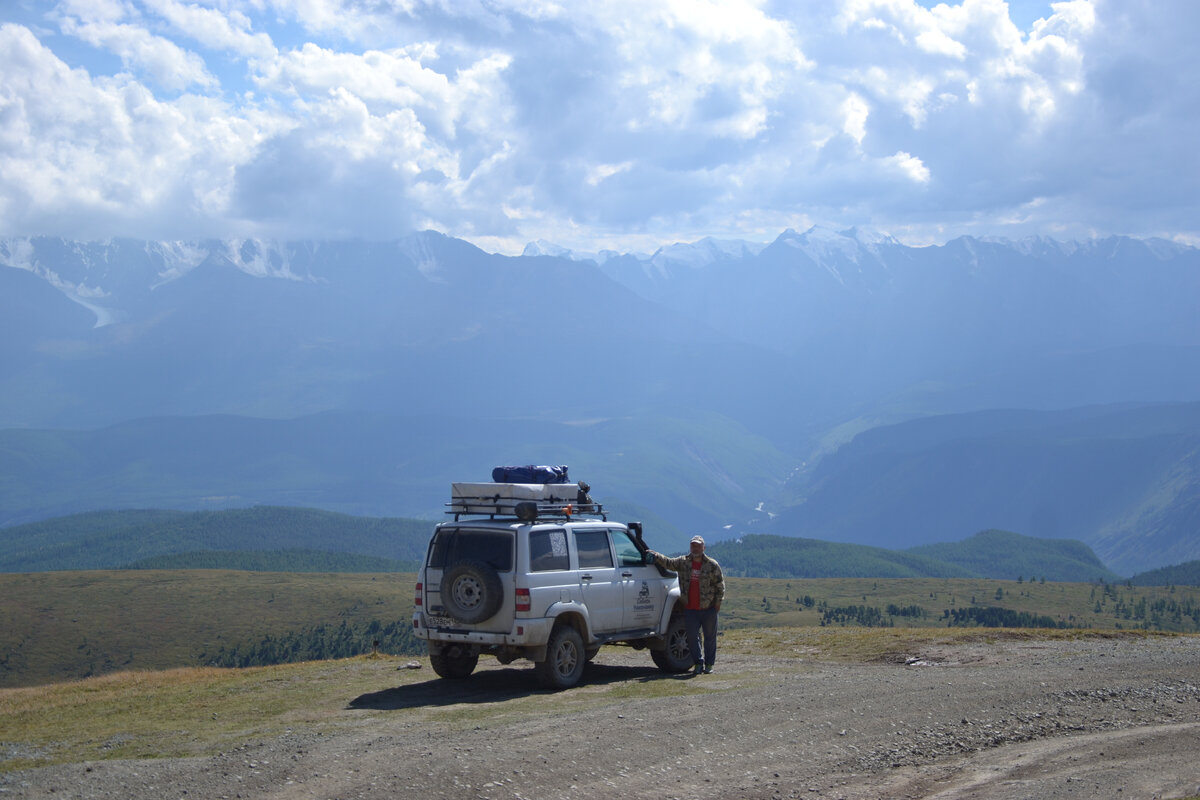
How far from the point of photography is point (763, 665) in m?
21.5

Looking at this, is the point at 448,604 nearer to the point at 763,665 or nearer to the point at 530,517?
the point at 530,517

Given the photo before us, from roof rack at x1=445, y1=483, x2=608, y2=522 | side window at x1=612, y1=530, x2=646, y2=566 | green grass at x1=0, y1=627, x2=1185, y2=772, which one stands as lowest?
green grass at x1=0, y1=627, x2=1185, y2=772

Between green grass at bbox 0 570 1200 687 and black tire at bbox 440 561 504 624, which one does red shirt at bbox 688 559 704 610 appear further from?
green grass at bbox 0 570 1200 687

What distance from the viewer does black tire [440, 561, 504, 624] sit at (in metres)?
16.8

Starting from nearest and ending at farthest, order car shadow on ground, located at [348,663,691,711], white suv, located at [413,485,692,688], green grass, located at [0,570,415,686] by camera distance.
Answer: car shadow on ground, located at [348,663,691,711]
white suv, located at [413,485,692,688]
green grass, located at [0,570,415,686]

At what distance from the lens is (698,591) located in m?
19.3

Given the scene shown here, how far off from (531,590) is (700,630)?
14.5 feet

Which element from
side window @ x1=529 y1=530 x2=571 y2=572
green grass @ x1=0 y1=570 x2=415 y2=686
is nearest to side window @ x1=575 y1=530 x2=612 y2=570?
side window @ x1=529 y1=530 x2=571 y2=572

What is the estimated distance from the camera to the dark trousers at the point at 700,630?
19.4 metres

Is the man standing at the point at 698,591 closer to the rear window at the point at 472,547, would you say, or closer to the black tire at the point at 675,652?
the black tire at the point at 675,652

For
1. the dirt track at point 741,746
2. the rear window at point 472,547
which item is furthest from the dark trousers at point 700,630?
the rear window at point 472,547

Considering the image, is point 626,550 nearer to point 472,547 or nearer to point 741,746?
point 472,547

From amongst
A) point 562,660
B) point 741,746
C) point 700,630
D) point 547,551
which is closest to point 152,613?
point 700,630

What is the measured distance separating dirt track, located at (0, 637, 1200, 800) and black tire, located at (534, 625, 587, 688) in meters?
0.32
